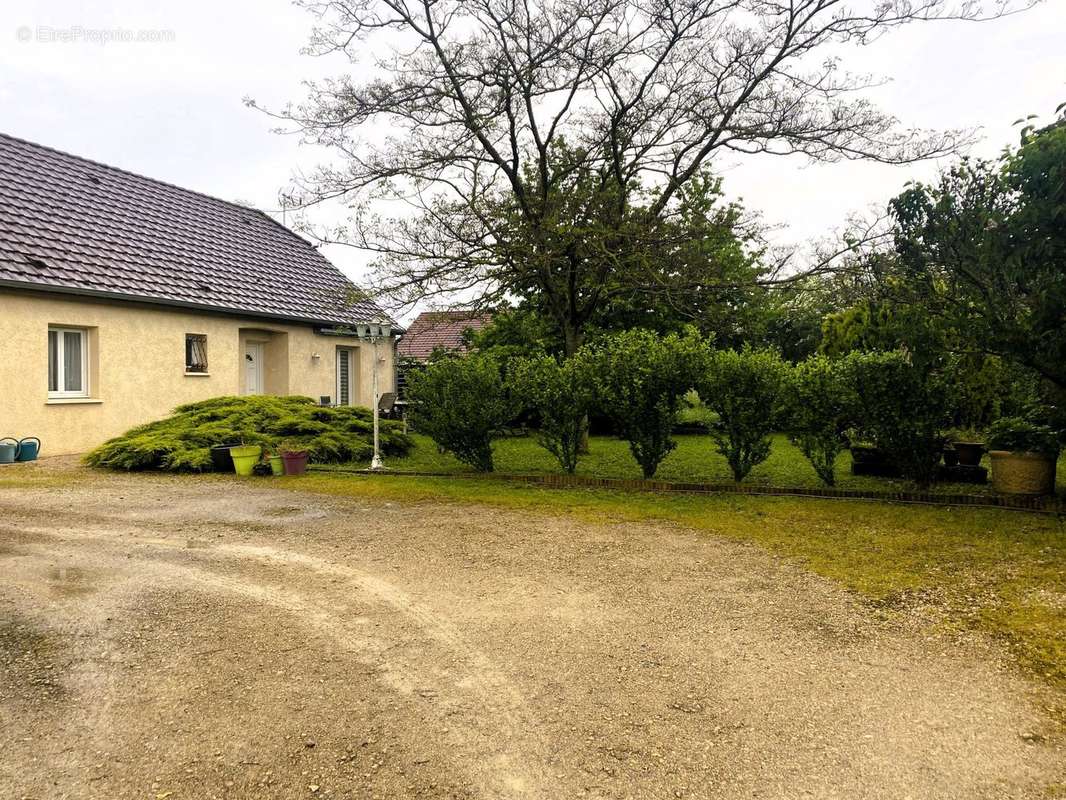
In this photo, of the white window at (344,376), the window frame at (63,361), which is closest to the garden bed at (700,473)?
the white window at (344,376)

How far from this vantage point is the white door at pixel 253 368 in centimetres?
1711

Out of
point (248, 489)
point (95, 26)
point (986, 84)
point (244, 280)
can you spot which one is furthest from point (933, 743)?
point (244, 280)

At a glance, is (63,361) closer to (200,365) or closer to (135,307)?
(135,307)

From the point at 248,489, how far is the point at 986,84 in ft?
37.6

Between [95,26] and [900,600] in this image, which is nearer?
[900,600]

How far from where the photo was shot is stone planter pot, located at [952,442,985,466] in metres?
10.8

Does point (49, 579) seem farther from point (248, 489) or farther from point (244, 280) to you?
point (244, 280)

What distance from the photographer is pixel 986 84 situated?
9656 mm

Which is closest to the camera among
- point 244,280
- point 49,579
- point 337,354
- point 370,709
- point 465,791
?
point 465,791

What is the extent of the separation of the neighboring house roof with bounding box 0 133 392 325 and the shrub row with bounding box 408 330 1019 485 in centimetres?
354

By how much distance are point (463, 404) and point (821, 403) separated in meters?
4.92

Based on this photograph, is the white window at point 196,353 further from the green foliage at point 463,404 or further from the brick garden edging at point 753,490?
the green foliage at point 463,404

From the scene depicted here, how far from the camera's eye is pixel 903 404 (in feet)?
29.1

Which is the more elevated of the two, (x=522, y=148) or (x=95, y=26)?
(x=95, y=26)
